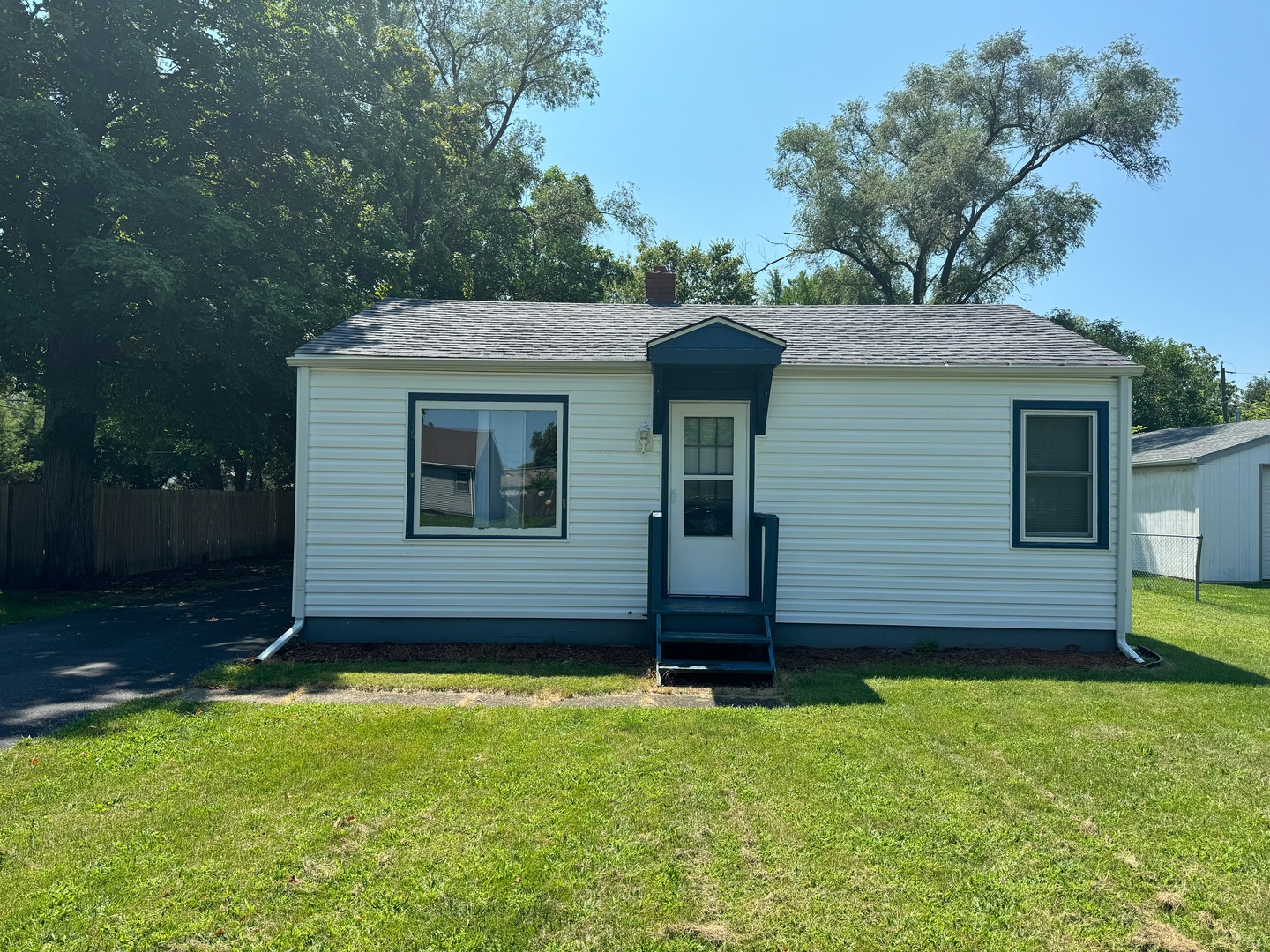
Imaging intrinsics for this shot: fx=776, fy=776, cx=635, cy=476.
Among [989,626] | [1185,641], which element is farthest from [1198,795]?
[1185,641]

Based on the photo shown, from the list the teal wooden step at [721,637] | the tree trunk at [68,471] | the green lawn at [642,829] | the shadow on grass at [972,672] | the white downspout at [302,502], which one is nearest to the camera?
the green lawn at [642,829]

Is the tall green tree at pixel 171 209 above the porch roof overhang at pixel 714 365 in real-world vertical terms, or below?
above

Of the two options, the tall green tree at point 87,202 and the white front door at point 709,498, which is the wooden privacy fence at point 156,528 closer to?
the tall green tree at point 87,202

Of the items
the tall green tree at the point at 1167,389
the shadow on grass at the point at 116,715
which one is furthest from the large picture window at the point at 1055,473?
the tall green tree at the point at 1167,389

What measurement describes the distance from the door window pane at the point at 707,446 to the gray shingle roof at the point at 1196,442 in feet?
40.1

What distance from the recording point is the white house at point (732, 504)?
856 cm

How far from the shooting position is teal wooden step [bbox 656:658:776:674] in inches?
281

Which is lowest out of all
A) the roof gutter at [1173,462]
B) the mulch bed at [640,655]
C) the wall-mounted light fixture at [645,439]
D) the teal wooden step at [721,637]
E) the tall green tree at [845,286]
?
the mulch bed at [640,655]

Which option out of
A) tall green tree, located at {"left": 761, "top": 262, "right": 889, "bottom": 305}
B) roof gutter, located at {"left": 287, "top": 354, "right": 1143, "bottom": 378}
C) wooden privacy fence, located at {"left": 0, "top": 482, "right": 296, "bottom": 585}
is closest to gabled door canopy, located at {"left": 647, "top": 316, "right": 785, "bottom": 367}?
roof gutter, located at {"left": 287, "top": 354, "right": 1143, "bottom": 378}

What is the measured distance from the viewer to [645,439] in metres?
8.58

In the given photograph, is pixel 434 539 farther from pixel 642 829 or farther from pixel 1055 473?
pixel 1055 473

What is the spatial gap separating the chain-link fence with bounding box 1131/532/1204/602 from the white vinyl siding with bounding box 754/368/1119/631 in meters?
7.69

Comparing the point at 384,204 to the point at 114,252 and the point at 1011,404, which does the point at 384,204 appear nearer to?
the point at 114,252

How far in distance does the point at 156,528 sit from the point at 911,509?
15.3 m
